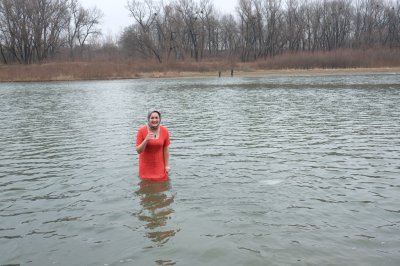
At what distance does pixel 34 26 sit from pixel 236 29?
1880 inches

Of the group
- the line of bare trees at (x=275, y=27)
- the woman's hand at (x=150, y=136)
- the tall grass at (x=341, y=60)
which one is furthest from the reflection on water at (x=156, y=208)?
the line of bare trees at (x=275, y=27)

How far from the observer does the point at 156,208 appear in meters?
7.07

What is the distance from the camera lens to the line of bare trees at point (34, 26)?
8294cm

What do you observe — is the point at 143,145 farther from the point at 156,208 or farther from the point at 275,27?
the point at 275,27

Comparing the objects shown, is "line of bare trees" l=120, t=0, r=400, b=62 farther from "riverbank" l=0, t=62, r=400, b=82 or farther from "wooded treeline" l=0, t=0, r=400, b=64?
"riverbank" l=0, t=62, r=400, b=82

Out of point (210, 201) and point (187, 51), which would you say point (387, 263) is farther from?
point (187, 51)

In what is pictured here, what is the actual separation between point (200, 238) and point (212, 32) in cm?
10196

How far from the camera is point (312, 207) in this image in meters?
6.98

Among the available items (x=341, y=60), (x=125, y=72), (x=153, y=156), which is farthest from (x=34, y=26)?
(x=153, y=156)

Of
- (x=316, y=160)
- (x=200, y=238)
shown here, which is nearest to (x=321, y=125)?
(x=316, y=160)

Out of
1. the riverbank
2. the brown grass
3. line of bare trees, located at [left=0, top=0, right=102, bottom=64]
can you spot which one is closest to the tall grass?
the brown grass

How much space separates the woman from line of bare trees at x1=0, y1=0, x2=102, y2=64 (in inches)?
3327

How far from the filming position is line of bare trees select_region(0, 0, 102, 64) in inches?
3265

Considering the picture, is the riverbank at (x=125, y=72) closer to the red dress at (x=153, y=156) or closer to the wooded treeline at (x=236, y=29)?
the wooded treeline at (x=236, y=29)
